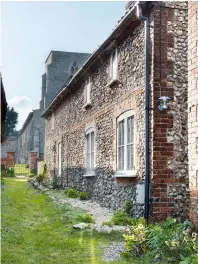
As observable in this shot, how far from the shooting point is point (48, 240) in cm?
727

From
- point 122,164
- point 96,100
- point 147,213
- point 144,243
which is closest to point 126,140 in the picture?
point 122,164

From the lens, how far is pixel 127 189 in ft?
33.5

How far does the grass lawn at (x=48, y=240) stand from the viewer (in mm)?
6078

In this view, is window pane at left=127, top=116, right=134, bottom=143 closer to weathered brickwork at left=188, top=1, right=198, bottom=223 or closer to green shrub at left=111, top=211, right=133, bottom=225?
green shrub at left=111, top=211, right=133, bottom=225

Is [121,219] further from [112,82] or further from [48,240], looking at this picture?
[112,82]

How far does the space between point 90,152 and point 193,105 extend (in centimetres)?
949

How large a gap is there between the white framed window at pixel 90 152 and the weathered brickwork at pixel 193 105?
8.49 meters

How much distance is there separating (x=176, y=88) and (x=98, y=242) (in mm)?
3965

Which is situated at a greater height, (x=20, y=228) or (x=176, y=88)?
(x=176, y=88)

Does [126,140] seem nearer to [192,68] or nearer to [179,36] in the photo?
[179,36]

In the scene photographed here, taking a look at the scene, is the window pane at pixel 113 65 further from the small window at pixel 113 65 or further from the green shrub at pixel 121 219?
the green shrub at pixel 121 219

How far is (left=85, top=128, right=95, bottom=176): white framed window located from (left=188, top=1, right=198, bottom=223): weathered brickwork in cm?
849

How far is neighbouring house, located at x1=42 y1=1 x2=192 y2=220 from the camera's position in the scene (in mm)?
8852

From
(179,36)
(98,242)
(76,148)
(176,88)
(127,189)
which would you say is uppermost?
(179,36)
